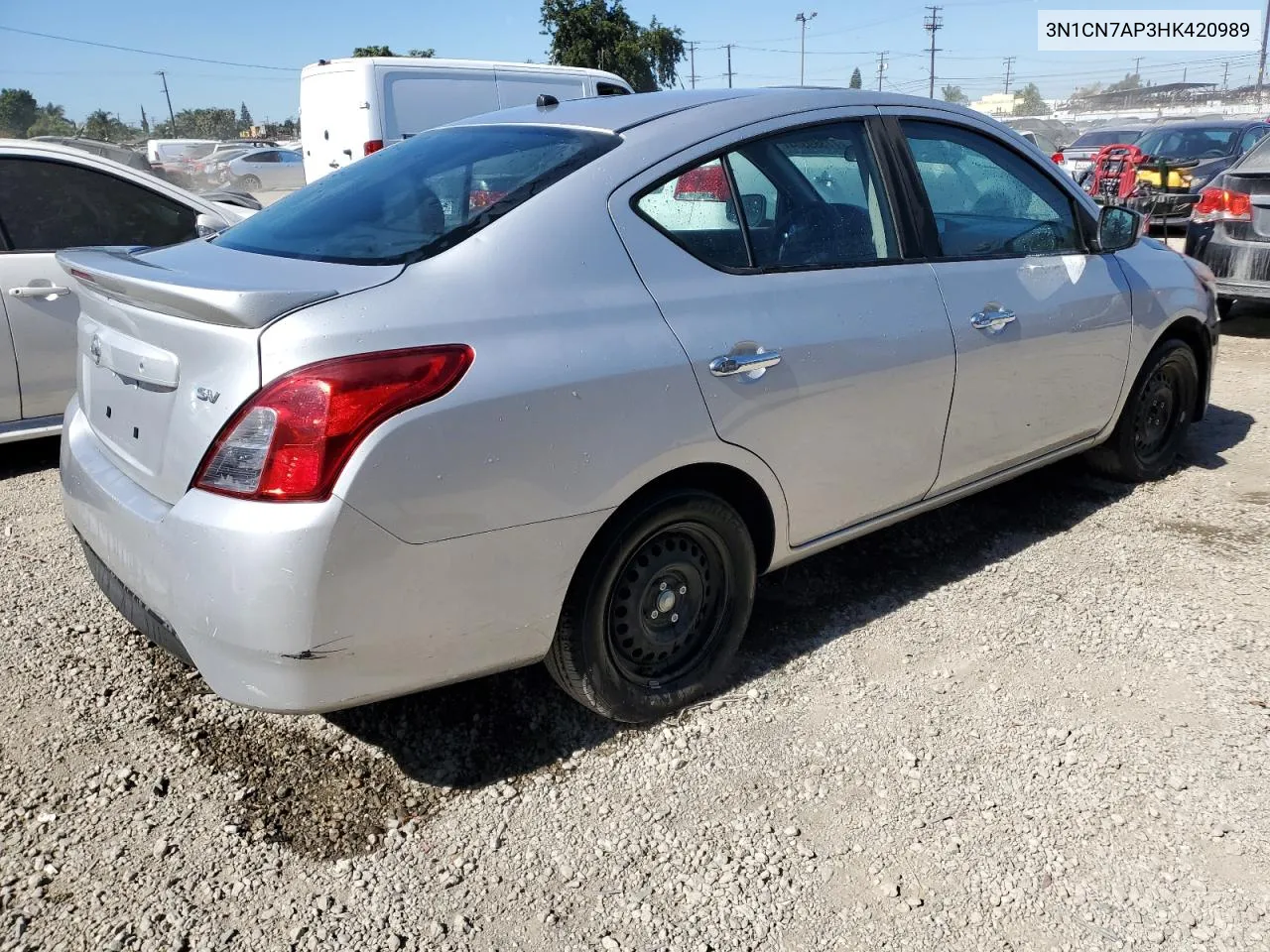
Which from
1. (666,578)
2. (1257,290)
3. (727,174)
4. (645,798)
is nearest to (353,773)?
(645,798)

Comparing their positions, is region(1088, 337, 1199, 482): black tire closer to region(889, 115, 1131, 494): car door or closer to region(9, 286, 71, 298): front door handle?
region(889, 115, 1131, 494): car door

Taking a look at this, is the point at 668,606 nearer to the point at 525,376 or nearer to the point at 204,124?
the point at 525,376

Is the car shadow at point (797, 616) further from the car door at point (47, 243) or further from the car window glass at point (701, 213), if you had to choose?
the car door at point (47, 243)

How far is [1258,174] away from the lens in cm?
696

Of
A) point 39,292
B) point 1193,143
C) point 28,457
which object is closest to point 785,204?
point 39,292

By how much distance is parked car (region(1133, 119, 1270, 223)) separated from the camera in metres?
12.9

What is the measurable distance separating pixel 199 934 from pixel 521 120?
7.68 feet

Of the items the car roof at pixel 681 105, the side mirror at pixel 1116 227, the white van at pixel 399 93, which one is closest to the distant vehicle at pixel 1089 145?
the white van at pixel 399 93

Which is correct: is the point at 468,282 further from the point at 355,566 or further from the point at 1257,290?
the point at 1257,290

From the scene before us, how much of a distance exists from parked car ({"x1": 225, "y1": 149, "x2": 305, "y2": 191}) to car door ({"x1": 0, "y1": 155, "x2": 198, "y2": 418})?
2521 centimetres

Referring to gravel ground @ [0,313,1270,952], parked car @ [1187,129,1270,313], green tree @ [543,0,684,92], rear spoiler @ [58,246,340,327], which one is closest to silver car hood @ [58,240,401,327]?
rear spoiler @ [58,246,340,327]

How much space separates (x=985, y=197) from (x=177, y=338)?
276 cm

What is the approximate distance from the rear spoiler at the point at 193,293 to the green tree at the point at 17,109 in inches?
2781

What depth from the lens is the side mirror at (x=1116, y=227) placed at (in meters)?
3.88
